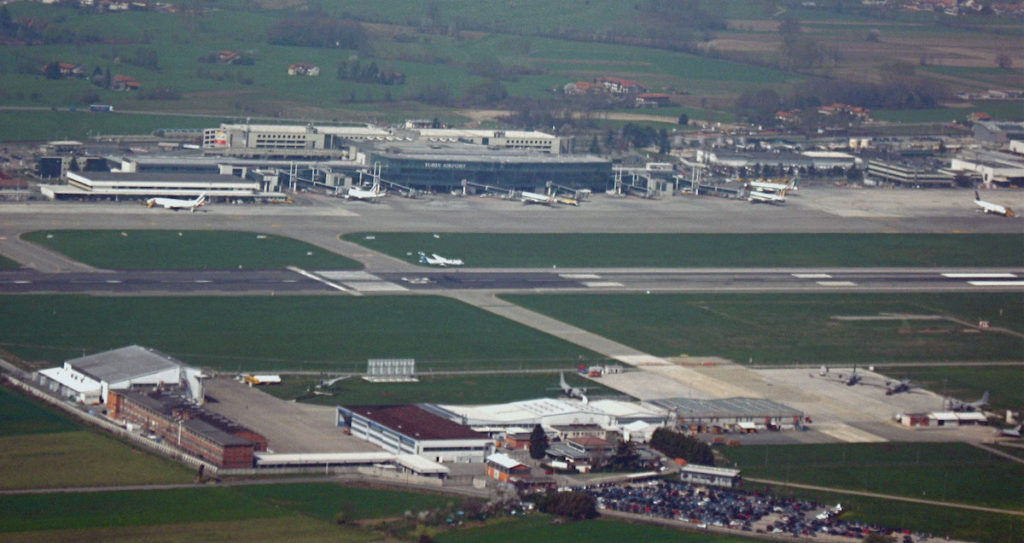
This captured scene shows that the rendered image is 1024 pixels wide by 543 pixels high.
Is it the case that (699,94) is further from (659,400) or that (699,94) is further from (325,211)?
(659,400)

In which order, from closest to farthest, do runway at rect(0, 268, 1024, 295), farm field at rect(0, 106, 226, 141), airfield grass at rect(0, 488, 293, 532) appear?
airfield grass at rect(0, 488, 293, 532) < runway at rect(0, 268, 1024, 295) < farm field at rect(0, 106, 226, 141)

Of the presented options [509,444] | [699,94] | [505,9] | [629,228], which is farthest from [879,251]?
[505,9]

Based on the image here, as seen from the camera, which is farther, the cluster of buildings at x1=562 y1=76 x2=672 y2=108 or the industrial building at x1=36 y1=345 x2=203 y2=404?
the cluster of buildings at x1=562 y1=76 x2=672 y2=108

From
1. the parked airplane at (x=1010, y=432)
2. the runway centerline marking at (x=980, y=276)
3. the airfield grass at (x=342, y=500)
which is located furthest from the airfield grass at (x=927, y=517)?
the runway centerline marking at (x=980, y=276)

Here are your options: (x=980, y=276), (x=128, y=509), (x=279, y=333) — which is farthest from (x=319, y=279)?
(x=980, y=276)

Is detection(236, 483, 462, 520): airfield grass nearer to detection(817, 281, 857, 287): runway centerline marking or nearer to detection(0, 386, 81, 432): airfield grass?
detection(0, 386, 81, 432): airfield grass

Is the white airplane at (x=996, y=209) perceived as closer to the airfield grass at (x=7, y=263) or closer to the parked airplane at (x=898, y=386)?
the parked airplane at (x=898, y=386)

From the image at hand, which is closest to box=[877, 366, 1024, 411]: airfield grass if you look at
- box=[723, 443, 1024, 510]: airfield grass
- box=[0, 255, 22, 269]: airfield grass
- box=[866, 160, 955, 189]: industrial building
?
box=[723, 443, 1024, 510]: airfield grass
